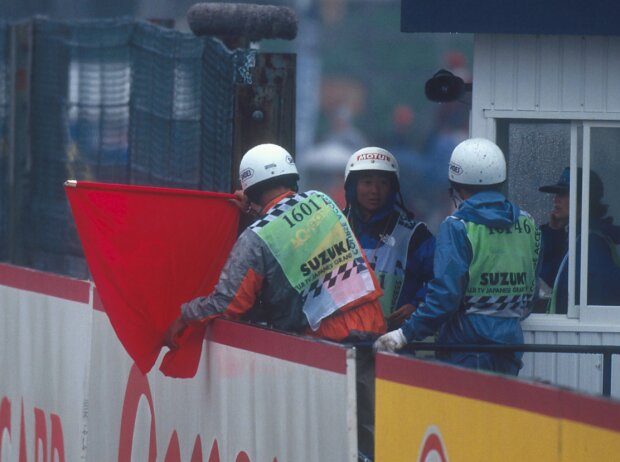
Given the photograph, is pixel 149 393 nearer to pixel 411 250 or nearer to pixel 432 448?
pixel 411 250

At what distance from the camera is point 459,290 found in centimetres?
695

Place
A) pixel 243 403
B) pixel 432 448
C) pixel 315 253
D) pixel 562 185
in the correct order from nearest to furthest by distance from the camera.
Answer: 1. pixel 432 448
2. pixel 243 403
3. pixel 315 253
4. pixel 562 185

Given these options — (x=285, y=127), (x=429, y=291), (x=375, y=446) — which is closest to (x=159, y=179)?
(x=285, y=127)

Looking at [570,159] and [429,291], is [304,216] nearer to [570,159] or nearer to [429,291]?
[429,291]

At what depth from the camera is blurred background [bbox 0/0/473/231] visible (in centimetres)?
2102

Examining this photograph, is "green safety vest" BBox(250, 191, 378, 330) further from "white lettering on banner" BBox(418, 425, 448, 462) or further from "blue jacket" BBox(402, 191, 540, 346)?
"white lettering on banner" BBox(418, 425, 448, 462)

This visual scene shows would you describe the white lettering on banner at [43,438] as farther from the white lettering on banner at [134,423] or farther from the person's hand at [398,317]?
the person's hand at [398,317]

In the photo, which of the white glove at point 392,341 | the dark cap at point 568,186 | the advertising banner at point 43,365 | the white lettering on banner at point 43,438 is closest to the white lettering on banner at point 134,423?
the advertising banner at point 43,365

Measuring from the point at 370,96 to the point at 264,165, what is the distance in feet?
53.5

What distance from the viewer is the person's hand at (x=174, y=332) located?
6.88 metres

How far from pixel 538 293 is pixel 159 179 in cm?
326

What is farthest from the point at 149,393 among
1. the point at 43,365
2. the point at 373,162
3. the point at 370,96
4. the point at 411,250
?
the point at 370,96

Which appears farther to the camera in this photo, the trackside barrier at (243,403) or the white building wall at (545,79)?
the white building wall at (545,79)

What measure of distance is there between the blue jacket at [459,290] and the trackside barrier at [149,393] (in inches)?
35.9
